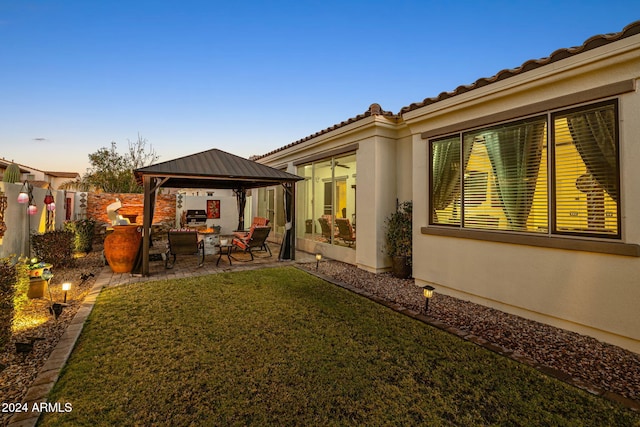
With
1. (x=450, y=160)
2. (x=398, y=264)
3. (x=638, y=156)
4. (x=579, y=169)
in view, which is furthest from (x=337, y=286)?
(x=638, y=156)

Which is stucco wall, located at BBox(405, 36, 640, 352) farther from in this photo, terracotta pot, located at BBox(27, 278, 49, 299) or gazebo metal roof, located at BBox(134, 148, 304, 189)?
terracotta pot, located at BBox(27, 278, 49, 299)

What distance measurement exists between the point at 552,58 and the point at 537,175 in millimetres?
1595

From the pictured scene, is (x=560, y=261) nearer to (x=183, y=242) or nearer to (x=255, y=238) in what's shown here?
(x=255, y=238)

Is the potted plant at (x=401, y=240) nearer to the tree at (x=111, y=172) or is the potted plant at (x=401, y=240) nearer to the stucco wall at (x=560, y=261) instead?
the stucco wall at (x=560, y=261)

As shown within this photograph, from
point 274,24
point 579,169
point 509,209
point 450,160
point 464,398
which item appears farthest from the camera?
point 274,24

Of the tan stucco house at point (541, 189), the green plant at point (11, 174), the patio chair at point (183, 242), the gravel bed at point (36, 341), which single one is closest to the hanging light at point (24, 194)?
the green plant at point (11, 174)

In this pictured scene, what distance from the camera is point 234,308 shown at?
4.61 meters

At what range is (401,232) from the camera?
6590 mm

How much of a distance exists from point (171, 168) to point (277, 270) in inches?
150

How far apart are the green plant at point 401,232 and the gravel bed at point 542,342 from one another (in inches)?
45.6

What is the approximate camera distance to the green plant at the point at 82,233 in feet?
30.5

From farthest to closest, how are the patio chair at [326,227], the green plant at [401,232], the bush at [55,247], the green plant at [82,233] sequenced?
the green plant at [82,233]
the patio chair at [326,227]
the bush at [55,247]
the green plant at [401,232]

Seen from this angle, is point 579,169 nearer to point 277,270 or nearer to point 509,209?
point 509,209

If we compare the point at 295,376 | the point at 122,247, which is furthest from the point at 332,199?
the point at 295,376
